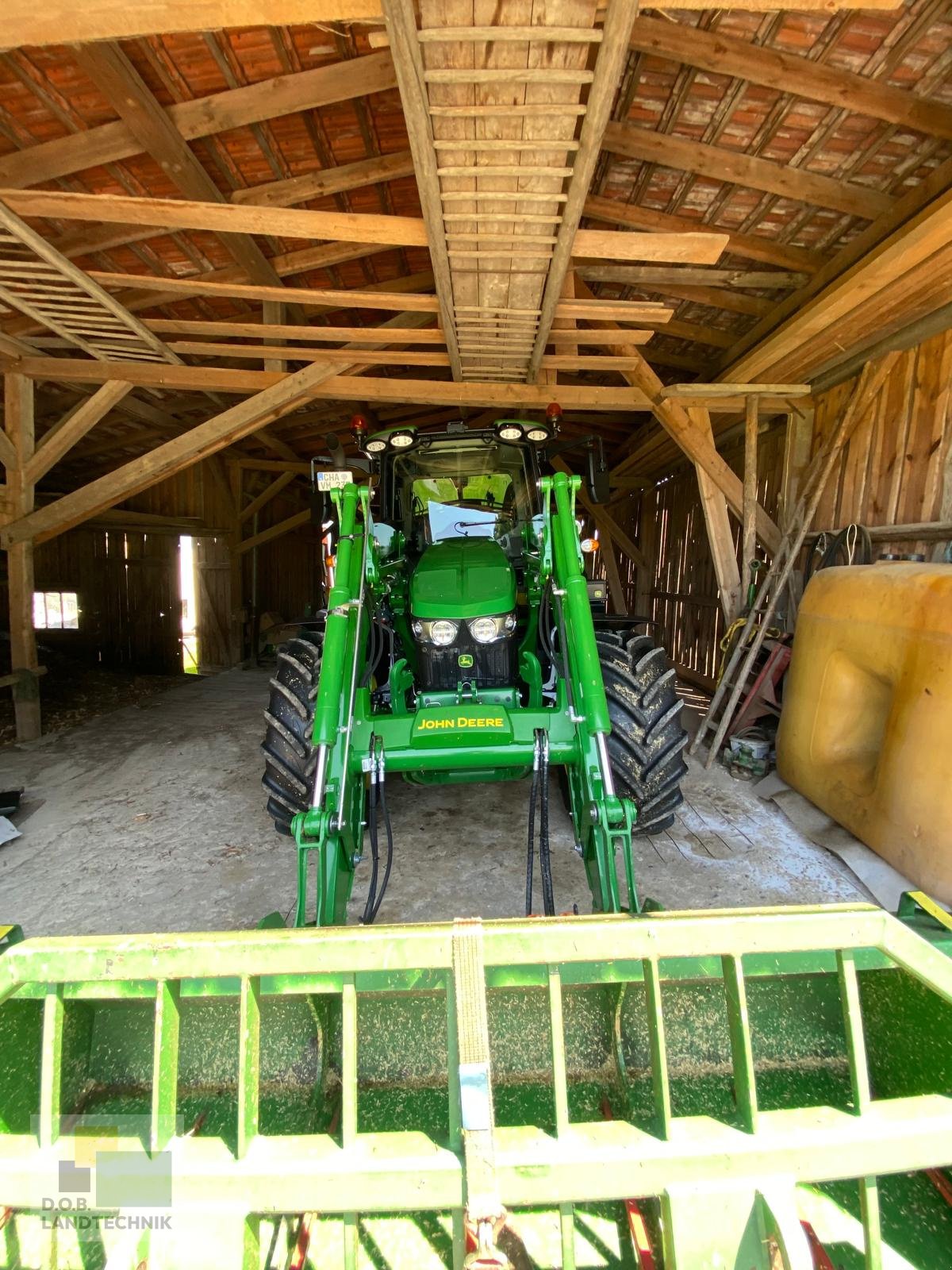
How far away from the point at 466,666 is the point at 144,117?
111 inches

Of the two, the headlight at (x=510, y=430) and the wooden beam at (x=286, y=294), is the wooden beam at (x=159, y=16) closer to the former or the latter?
the wooden beam at (x=286, y=294)

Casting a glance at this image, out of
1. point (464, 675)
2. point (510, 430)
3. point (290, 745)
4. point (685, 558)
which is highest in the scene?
point (510, 430)

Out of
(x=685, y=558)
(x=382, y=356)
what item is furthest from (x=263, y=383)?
(x=685, y=558)

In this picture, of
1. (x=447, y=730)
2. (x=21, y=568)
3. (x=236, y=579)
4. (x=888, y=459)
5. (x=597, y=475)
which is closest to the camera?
(x=447, y=730)

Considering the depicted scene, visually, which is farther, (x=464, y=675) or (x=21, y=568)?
(x=21, y=568)

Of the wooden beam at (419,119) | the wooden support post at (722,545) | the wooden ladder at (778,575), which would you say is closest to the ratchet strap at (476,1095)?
the wooden beam at (419,119)

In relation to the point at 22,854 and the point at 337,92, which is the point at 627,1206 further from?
the point at 337,92

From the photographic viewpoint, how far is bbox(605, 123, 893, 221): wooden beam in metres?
3.21

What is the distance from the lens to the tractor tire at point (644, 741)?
115 inches

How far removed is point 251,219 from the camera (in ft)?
9.10

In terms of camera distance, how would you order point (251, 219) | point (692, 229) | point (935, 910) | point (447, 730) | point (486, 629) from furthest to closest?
1. point (692, 229)
2. point (486, 629)
3. point (251, 219)
4. point (447, 730)
5. point (935, 910)

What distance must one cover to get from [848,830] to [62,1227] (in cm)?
326

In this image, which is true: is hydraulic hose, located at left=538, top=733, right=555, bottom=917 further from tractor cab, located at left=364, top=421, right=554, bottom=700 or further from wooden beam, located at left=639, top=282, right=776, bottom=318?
wooden beam, located at left=639, top=282, right=776, bottom=318

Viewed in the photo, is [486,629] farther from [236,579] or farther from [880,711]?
[236,579]
